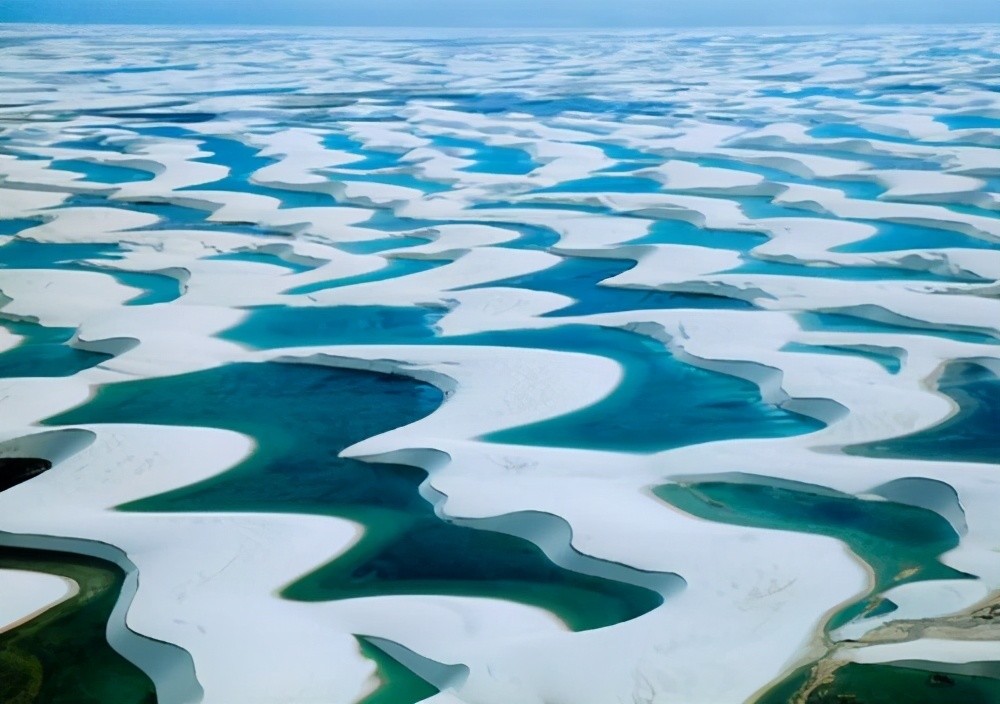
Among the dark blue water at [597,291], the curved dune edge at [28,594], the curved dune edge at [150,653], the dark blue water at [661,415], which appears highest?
the curved dune edge at [150,653]

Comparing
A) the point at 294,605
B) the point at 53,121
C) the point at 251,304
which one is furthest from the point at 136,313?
the point at 53,121

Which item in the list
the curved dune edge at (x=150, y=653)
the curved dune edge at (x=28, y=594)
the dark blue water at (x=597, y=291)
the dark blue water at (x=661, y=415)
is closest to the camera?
the curved dune edge at (x=150, y=653)

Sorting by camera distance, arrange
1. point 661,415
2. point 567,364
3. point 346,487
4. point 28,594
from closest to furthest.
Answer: point 28,594, point 346,487, point 661,415, point 567,364

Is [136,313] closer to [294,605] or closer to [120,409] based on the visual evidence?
[120,409]

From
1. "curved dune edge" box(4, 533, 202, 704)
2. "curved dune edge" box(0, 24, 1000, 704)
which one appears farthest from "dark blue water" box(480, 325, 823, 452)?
"curved dune edge" box(4, 533, 202, 704)

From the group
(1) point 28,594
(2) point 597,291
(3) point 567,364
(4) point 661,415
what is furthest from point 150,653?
(2) point 597,291

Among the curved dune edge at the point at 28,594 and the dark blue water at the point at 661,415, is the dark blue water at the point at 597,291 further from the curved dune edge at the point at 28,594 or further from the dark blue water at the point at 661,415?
the curved dune edge at the point at 28,594

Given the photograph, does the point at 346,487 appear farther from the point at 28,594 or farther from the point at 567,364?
the point at 567,364

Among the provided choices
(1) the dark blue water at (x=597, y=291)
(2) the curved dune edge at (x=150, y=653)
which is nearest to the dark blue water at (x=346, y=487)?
(2) the curved dune edge at (x=150, y=653)
